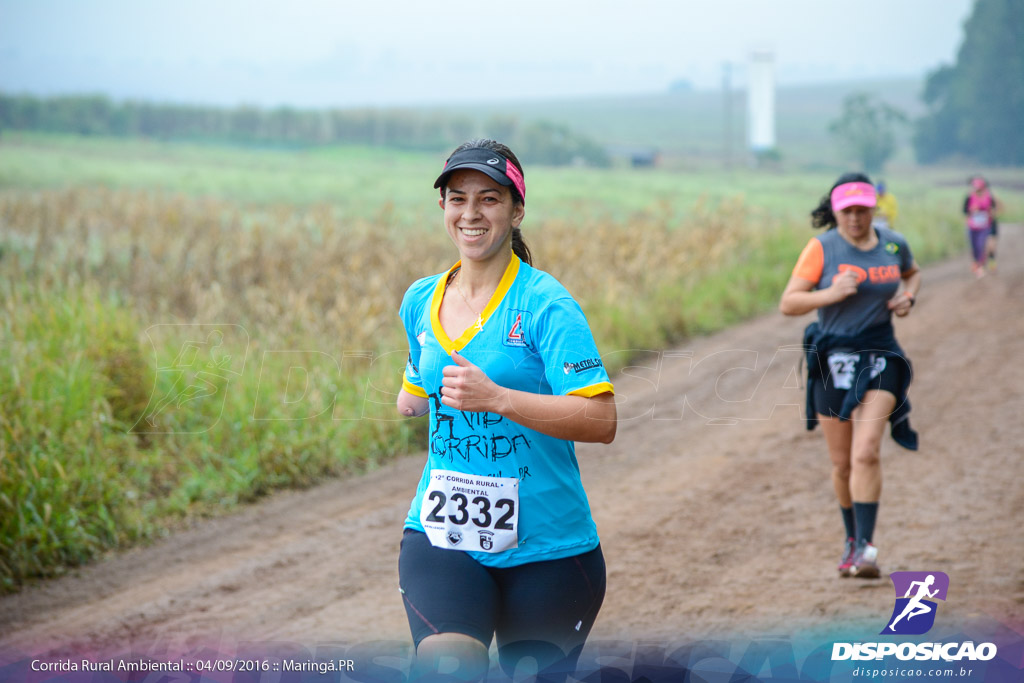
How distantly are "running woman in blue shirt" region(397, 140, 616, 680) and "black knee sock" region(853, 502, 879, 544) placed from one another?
286 centimetres

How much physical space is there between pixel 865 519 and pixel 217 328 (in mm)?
6370

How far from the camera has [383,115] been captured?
49.0 meters

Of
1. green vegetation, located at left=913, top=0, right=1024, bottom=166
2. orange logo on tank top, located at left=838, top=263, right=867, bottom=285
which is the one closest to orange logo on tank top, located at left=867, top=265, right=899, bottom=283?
orange logo on tank top, located at left=838, top=263, right=867, bottom=285

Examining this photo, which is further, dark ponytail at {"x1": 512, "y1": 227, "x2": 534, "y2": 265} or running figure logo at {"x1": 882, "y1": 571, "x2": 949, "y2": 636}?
running figure logo at {"x1": 882, "y1": 571, "x2": 949, "y2": 636}

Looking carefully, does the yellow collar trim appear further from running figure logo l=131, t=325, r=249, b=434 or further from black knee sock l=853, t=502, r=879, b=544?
running figure logo l=131, t=325, r=249, b=434

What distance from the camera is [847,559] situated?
4.99 meters

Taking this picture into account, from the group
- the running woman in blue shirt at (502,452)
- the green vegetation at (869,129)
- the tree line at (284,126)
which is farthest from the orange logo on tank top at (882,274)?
the green vegetation at (869,129)

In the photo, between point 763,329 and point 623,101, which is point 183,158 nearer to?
point 763,329

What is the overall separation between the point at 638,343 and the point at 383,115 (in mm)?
40697

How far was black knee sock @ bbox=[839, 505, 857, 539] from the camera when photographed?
5.07 m

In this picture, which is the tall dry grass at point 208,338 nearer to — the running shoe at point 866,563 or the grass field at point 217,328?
the grass field at point 217,328

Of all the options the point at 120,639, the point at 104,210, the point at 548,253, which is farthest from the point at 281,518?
the point at 104,210

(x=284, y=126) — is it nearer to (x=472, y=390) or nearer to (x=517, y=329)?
(x=517, y=329)

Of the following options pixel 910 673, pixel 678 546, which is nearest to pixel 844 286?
pixel 678 546
